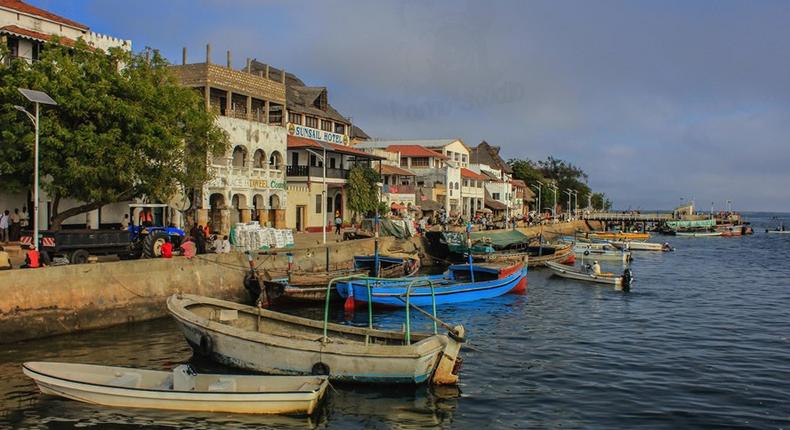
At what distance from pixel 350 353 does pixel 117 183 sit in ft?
63.2

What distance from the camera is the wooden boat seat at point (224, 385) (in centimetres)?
1574

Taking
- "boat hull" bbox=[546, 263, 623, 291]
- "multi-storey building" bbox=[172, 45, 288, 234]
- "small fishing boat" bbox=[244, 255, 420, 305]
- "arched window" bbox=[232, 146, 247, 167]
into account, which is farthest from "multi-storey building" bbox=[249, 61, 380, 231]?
"boat hull" bbox=[546, 263, 623, 291]

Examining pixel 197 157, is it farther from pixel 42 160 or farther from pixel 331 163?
pixel 331 163

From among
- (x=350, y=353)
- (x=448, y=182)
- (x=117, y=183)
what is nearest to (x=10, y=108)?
(x=117, y=183)

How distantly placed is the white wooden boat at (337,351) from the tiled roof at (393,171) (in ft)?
171

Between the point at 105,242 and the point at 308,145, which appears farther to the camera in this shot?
the point at 308,145

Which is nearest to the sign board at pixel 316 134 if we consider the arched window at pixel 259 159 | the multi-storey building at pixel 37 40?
the arched window at pixel 259 159

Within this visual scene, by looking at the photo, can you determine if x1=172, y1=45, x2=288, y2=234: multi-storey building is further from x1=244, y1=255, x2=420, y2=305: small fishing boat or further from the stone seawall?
x1=244, y1=255, x2=420, y2=305: small fishing boat

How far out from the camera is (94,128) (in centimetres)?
3000

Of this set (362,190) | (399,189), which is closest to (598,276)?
(362,190)

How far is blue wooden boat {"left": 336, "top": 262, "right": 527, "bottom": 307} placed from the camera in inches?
1201

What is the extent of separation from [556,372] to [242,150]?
35.1 metres

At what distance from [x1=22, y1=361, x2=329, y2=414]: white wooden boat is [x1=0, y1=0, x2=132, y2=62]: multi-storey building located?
2314 centimetres

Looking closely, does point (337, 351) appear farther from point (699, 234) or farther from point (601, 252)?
point (699, 234)
